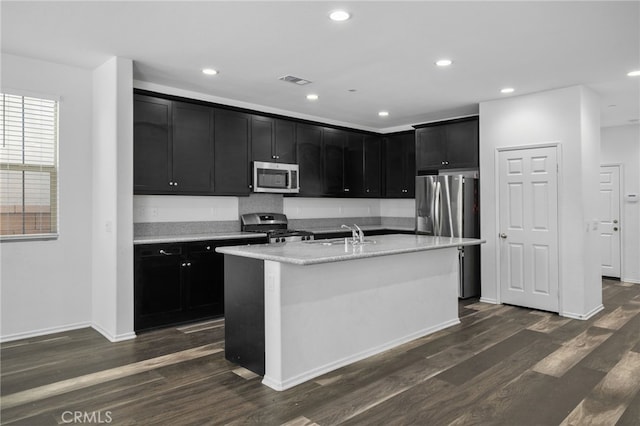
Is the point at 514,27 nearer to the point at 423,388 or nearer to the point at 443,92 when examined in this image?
the point at 443,92

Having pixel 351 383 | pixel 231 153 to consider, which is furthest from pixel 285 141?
pixel 351 383

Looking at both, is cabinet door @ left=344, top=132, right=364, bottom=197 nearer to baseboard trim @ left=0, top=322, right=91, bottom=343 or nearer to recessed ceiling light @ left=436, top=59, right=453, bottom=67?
recessed ceiling light @ left=436, top=59, right=453, bottom=67

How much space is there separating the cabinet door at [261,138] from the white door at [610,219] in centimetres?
551

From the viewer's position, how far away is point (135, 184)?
450cm

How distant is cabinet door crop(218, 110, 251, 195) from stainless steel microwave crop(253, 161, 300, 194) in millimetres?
143

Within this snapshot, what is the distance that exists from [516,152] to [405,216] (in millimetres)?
2578

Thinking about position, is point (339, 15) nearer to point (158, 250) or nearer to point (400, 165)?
point (158, 250)

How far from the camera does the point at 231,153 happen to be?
5285mm

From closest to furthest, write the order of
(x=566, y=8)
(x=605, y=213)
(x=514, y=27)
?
(x=566, y=8) < (x=514, y=27) < (x=605, y=213)

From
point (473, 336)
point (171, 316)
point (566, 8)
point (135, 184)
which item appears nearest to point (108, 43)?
point (135, 184)

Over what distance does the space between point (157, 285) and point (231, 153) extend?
181cm

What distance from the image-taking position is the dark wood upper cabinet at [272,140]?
555 centimetres

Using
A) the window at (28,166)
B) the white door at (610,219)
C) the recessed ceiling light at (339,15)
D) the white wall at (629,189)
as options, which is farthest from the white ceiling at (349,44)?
the white door at (610,219)

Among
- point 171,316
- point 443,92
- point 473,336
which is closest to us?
point 473,336
